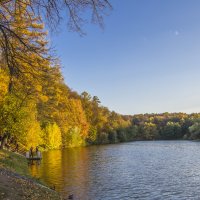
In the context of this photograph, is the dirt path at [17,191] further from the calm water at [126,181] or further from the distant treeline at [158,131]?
the distant treeline at [158,131]

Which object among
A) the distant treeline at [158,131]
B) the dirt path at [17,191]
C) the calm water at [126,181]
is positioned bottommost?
the calm water at [126,181]

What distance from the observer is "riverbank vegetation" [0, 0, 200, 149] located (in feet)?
37.8

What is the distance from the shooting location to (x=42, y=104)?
5962 cm

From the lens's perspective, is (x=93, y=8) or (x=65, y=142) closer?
(x=93, y=8)

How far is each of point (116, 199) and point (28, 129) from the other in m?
21.3

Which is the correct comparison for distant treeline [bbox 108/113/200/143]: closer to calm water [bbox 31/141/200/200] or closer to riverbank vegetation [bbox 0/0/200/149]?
riverbank vegetation [bbox 0/0/200/149]

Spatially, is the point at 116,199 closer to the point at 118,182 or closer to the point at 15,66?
the point at 118,182

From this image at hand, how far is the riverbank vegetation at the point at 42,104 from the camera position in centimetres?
1151

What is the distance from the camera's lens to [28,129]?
42125 millimetres

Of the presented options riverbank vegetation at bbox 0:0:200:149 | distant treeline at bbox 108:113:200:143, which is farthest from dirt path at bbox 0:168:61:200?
distant treeline at bbox 108:113:200:143

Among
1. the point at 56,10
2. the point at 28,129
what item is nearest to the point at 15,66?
the point at 56,10

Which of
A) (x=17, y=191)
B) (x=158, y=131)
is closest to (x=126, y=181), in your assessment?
(x=17, y=191)

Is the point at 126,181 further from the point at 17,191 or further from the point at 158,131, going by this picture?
the point at 158,131

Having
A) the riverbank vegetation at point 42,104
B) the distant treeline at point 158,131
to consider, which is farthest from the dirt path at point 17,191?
the distant treeline at point 158,131
